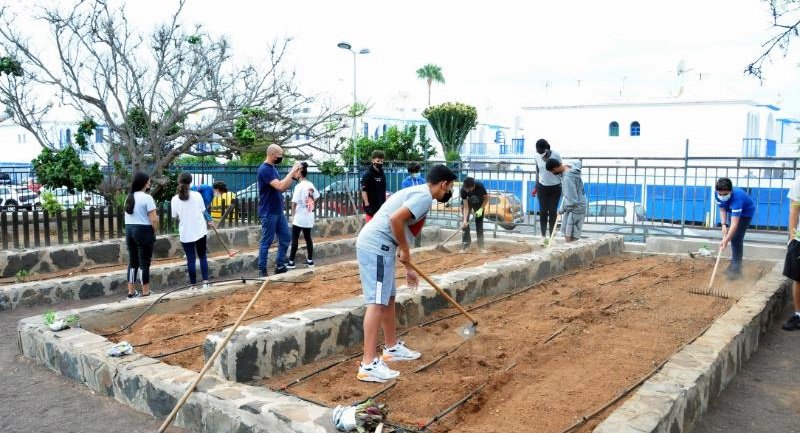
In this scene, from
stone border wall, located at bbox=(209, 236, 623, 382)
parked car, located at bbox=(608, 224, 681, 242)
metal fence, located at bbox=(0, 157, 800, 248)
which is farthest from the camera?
parked car, located at bbox=(608, 224, 681, 242)

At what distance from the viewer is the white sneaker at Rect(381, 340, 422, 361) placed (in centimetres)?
500

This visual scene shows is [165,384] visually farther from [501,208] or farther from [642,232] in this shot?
[501,208]

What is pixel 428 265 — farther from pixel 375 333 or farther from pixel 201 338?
pixel 375 333

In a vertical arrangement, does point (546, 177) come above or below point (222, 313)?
above

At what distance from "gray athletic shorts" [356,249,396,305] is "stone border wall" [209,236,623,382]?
25.7 inches

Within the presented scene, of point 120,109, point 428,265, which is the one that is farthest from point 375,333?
point 120,109

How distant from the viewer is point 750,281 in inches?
339

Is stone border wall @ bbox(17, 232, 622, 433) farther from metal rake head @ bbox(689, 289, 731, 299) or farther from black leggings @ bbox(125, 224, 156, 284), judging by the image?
metal rake head @ bbox(689, 289, 731, 299)

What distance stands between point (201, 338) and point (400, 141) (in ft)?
80.4

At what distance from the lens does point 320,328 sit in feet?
16.6

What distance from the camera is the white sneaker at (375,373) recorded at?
14.8 ft

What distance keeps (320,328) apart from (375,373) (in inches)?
28.9

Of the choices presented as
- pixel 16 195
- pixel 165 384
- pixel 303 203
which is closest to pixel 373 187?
pixel 303 203

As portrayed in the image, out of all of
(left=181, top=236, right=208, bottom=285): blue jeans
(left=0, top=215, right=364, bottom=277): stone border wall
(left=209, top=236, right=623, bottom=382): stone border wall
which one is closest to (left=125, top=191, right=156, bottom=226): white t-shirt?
(left=181, top=236, right=208, bottom=285): blue jeans
